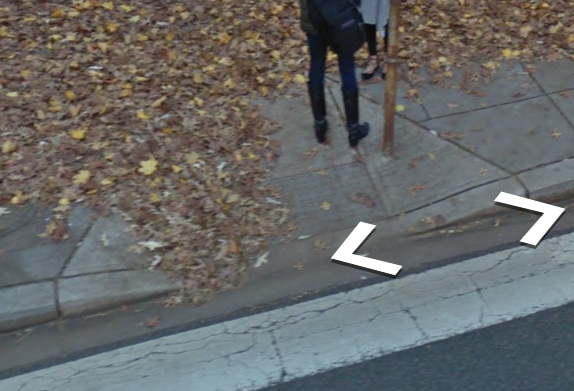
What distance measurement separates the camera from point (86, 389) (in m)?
3.70

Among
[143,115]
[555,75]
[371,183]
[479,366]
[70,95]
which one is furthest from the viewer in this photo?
[555,75]

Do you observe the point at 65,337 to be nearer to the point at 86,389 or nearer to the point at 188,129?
the point at 86,389

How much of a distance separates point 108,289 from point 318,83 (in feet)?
6.92

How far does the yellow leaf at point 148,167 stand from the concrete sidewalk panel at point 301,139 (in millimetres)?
900

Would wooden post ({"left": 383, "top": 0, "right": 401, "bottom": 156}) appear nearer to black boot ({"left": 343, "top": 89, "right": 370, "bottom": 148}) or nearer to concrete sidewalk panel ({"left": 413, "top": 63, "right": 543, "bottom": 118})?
black boot ({"left": 343, "top": 89, "right": 370, "bottom": 148})

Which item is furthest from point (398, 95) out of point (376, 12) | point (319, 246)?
point (319, 246)

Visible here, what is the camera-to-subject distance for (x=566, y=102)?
5.45m

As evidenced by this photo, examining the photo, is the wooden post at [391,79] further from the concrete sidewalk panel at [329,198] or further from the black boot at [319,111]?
the black boot at [319,111]

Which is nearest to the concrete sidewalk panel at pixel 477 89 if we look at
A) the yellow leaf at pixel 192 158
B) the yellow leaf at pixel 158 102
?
the yellow leaf at pixel 192 158

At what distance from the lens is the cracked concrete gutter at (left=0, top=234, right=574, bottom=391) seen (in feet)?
12.2

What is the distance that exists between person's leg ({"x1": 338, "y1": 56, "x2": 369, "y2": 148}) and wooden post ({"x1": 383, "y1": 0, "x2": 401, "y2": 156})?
234 millimetres

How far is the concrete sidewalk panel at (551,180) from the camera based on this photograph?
15.4 feet

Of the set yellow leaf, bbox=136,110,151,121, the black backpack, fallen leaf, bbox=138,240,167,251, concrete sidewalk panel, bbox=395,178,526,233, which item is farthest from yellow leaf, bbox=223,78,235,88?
concrete sidewalk panel, bbox=395,178,526,233

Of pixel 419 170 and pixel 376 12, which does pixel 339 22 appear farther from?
pixel 419 170
